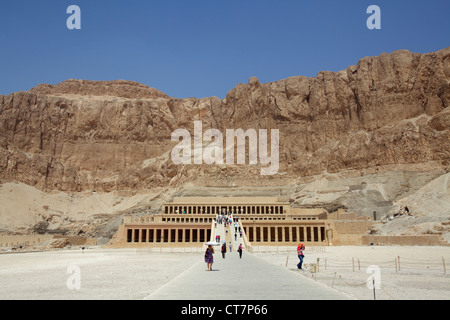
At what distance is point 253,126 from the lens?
112 m

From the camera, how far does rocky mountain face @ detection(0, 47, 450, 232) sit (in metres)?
90.2

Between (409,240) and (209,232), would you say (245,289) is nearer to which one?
(409,240)

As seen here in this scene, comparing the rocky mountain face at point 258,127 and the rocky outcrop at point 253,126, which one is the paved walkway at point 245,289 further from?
the rocky outcrop at point 253,126

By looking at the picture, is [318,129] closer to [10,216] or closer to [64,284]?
[10,216]

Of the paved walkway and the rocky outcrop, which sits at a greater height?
the rocky outcrop

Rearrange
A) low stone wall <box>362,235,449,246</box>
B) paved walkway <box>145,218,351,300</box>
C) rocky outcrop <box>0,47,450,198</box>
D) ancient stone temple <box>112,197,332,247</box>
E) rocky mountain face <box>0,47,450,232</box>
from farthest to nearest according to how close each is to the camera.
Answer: rocky outcrop <box>0,47,450,198</box>, rocky mountain face <box>0,47,450,232</box>, ancient stone temple <box>112,197,332,247</box>, low stone wall <box>362,235,449,246</box>, paved walkway <box>145,218,351,300</box>

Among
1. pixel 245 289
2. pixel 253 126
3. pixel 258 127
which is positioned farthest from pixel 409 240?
pixel 253 126

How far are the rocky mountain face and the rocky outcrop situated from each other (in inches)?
10.4

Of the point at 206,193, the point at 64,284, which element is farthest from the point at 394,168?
the point at 64,284

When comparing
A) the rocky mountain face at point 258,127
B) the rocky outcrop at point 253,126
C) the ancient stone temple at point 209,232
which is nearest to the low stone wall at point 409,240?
the ancient stone temple at point 209,232

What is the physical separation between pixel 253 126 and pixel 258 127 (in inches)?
62.6

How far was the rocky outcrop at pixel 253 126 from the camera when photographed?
300 ft

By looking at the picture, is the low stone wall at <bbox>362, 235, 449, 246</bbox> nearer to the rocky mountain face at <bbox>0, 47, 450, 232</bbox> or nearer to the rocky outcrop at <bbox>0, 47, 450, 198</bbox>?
the rocky mountain face at <bbox>0, 47, 450, 232</bbox>

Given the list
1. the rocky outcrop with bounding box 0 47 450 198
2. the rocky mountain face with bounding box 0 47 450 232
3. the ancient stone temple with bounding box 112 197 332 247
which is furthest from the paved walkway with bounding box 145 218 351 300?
the rocky outcrop with bounding box 0 47 450 198
